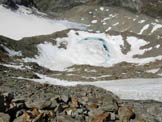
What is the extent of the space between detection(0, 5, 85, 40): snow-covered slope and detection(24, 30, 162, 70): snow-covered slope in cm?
2941

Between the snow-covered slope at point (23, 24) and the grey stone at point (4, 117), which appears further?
the snow-covered slope at point (23, 24)

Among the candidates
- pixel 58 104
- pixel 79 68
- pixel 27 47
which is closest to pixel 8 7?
pixel 27 47

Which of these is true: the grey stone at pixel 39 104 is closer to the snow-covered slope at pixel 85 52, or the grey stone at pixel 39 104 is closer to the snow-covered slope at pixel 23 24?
the snow-covered slope at pixel 85 52

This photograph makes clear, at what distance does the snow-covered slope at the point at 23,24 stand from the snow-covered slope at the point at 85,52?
96.5 ft

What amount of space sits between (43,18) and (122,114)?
147552 millimetres

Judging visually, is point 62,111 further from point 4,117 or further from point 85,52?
point 85,52

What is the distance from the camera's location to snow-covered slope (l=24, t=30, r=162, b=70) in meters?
90.9

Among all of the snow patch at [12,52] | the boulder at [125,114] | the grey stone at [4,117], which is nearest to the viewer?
the grey stone at [4,117]

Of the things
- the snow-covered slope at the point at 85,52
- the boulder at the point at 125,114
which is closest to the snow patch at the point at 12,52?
the snow-covered slope at the point at 85,52

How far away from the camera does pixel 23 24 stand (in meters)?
147

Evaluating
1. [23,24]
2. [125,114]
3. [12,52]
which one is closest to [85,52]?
[12,52]

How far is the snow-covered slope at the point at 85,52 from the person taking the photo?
298ft

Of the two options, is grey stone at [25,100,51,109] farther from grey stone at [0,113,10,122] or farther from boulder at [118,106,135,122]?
boulder at [118,106,135,122]

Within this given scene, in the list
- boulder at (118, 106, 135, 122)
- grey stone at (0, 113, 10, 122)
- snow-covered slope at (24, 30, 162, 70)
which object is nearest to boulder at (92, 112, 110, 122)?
boulder at (118, 106, 135, 122)
